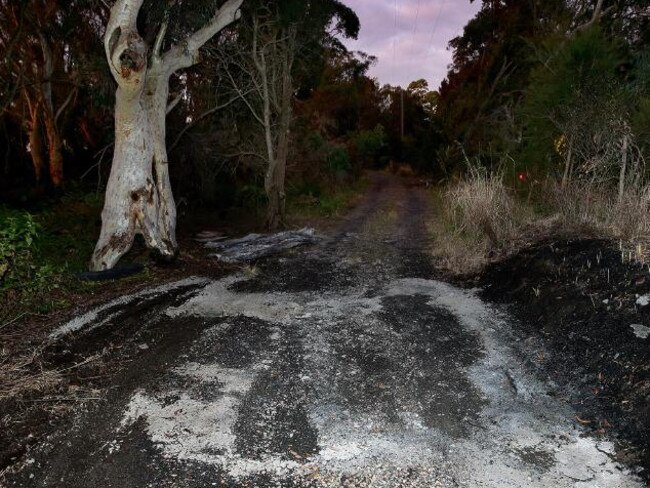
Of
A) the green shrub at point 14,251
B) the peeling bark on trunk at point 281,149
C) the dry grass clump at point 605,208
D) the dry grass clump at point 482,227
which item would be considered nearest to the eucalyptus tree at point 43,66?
the peeling bark on trunk at point 281,149

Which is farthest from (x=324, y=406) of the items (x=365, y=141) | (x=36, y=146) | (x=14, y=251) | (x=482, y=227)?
(x=365, y=141)

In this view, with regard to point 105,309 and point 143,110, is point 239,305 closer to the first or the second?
point 105,309

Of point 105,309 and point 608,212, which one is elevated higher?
point 608,212

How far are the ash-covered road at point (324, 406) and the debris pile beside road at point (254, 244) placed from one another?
2634 mm

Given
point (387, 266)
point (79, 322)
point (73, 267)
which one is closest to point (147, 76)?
point (73, 267)

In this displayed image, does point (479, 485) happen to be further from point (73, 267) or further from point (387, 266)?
point (73, 267)

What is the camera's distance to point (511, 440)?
122 inches

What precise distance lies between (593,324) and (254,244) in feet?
21.9

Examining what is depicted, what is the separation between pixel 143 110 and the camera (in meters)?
7.18

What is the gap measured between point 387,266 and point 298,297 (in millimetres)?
2316

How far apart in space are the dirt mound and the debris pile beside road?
440 cm

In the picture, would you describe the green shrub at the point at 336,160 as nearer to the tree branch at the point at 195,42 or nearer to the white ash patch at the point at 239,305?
the tree branch at the point at 195,42

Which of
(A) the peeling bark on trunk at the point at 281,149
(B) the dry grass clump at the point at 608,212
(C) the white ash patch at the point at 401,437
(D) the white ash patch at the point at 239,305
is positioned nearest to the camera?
(C) the white ash patch at the point at 401,437

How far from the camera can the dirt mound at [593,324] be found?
3.31 metres
